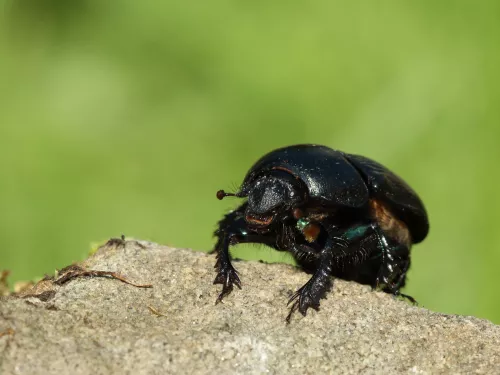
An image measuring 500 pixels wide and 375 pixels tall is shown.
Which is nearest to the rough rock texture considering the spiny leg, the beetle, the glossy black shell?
the spiny leg

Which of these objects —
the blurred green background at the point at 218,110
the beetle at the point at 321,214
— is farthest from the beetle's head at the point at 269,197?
the blurred green background at the point at 218,110

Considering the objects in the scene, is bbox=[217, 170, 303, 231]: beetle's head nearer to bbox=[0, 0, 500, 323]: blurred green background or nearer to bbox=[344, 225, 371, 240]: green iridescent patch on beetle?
bbox=[344, 225, 371, 240]: green iridescent patch on beetle

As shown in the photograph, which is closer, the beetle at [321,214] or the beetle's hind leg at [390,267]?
the beetle at [321,214]

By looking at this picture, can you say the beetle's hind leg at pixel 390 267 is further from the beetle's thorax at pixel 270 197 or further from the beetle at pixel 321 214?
the beetle's thorax at pixel 270 197

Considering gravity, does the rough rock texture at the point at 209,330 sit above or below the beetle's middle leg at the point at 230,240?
below

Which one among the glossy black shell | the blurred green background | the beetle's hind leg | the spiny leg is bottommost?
the spiny leg

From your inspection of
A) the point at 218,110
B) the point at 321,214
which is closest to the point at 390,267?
the point at 321,214

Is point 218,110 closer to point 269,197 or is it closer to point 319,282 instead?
point 269,197
